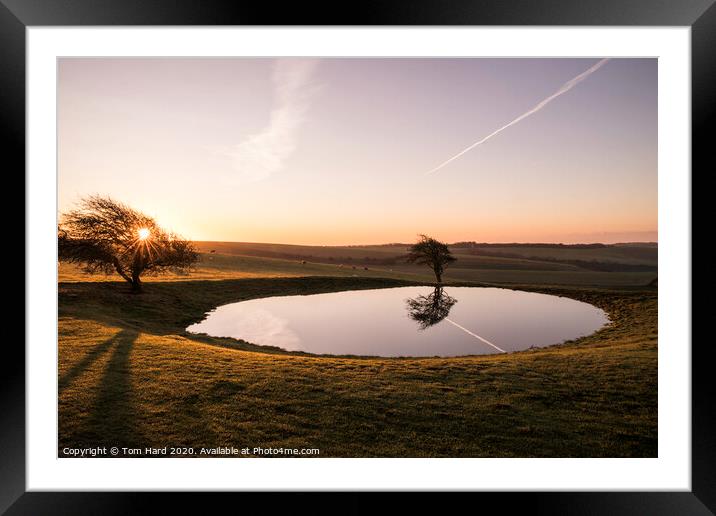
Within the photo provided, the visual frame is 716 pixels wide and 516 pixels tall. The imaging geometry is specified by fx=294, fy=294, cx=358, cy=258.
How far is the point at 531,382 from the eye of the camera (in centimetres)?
653

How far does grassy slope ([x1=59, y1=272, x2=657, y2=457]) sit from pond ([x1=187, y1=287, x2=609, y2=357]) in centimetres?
154

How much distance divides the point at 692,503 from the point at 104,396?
9.57 metres

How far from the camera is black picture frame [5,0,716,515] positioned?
3.93 m

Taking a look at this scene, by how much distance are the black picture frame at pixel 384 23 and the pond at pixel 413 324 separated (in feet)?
17.8

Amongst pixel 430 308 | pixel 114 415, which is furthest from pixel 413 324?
pixel 114 415

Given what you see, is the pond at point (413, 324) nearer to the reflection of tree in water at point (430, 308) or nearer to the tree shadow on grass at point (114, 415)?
the reflection of tree in water at point (430, 308)

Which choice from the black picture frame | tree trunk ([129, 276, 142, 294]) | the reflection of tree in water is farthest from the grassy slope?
tree trunk ([129, 276, 142, 294])

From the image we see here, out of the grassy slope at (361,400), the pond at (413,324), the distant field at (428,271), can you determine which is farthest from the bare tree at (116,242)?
the grassy slope at (361,400)

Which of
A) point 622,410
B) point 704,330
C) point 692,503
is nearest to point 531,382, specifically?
point 622,410

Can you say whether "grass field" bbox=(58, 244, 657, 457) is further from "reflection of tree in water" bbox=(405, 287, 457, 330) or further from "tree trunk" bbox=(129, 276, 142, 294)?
"tree trunk" bbox=(129, 276, 142, 294)

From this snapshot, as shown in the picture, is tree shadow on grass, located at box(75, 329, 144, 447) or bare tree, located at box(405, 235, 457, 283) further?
bare tree, located at box(405, 235, 457, 283)

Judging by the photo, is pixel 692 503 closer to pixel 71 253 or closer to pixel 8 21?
pixel 8 21

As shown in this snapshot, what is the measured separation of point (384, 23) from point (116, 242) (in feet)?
60.9

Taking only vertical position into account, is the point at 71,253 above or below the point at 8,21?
below
